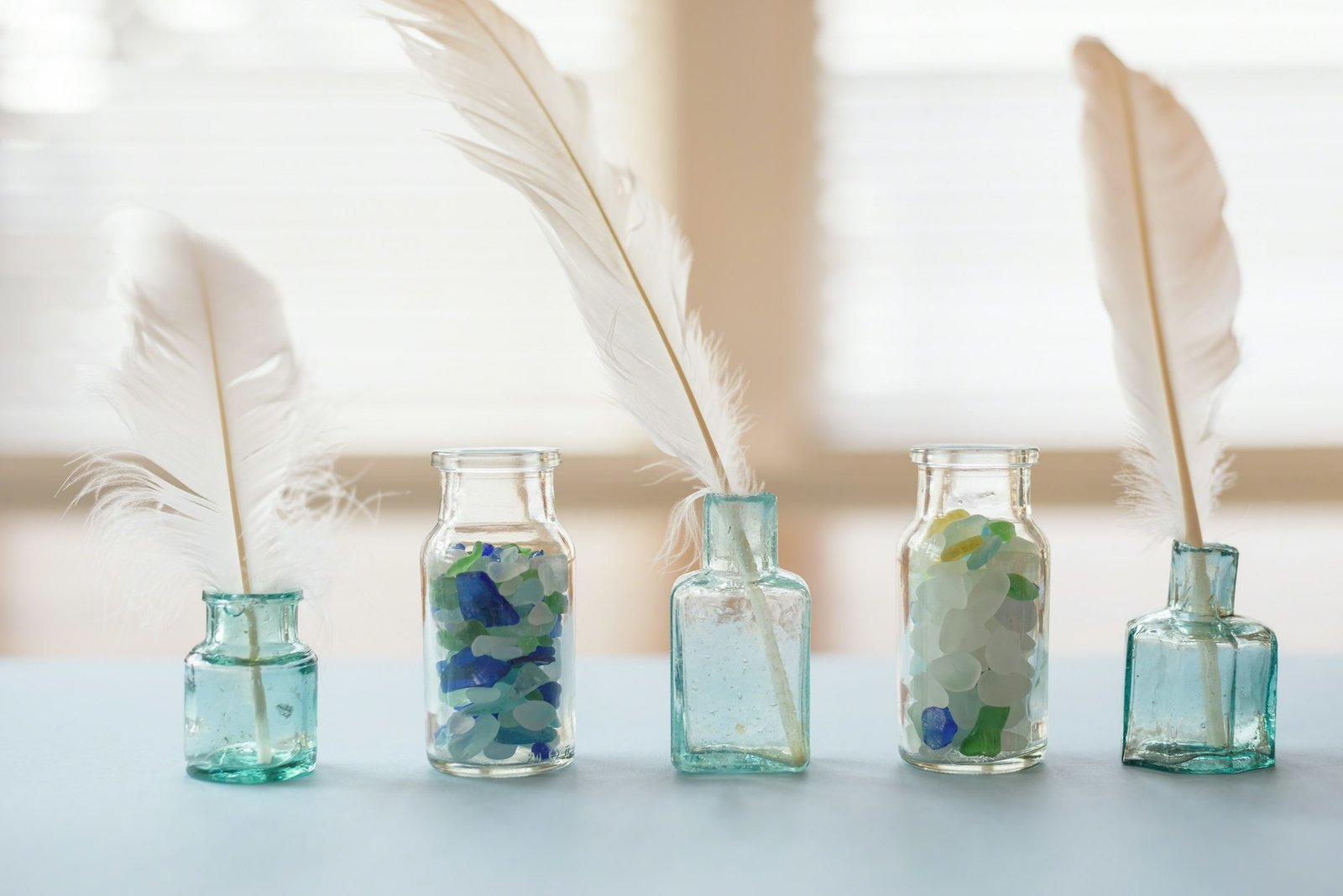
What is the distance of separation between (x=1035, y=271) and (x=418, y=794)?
224 cm

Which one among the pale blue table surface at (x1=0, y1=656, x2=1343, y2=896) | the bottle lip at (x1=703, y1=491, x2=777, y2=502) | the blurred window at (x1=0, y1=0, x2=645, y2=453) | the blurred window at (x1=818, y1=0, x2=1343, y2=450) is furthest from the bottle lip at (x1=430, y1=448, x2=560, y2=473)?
the blurred window at (x1=818, y1=0, x2=1343, y2=450)

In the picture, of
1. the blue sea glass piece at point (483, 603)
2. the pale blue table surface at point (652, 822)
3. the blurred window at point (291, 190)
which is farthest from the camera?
the blurred window at point (291, 190)

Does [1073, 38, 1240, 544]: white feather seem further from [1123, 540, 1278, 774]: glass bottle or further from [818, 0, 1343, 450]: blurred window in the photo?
[818, 0, 1343, 450]: blurred window

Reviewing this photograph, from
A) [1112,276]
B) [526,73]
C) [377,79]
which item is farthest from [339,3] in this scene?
[1112,276]

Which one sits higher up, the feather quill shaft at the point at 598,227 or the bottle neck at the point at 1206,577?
the feather quill shaft at the point at 598,227

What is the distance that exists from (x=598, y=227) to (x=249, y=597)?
369 millimetres

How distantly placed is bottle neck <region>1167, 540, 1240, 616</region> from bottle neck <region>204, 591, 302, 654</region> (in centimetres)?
65

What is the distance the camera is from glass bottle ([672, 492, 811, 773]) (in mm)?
908

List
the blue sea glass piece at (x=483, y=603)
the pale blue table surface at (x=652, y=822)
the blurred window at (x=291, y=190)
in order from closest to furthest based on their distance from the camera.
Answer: the pale blue table surface at (x=652, y=822)
the blue sea glass piece at (x=483, y=603)
the blurred window at (x=291, y=190)

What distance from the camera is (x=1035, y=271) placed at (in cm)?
279

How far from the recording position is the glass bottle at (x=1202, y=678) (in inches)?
35.6

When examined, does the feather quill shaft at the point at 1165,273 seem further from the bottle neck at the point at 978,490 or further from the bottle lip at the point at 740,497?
the bottle lip at the point at 740,497

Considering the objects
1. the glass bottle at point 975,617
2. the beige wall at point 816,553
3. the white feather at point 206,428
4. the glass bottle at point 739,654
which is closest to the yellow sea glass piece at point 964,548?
the glass bottle at point 975,617

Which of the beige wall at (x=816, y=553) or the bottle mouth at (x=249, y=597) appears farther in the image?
the beige wall at (x=816, y=553)
